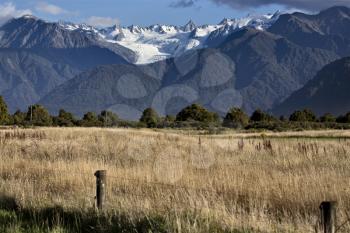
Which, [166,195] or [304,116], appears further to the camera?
[304,116]

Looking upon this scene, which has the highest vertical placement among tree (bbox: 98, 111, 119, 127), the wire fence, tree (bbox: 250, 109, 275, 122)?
tree (bbox: 250, 109, 275, 122)

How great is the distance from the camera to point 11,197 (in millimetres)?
12555

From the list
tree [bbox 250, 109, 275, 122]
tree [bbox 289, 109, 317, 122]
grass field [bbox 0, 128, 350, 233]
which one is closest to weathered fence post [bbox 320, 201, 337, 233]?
grass field [bbox 0, 128, 350, 233]

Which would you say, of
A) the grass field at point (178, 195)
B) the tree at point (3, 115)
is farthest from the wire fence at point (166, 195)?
the tree at point (3, 115)

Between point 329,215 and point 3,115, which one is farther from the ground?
point 3,115

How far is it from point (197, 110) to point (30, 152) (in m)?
103

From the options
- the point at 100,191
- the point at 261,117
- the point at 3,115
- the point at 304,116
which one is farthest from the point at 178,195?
the point at 304,116

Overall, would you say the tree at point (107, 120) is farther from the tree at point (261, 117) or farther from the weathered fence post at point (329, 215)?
the weathered fence post at point (329, 215)

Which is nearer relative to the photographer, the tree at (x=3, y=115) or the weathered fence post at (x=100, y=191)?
the weathered fence post at (x=100, y=191)

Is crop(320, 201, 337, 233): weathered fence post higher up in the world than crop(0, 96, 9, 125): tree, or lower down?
lower down

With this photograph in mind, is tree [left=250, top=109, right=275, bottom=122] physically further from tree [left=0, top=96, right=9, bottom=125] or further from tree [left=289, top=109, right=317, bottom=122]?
tree [left=0, top=96, right=9, bottom=125]

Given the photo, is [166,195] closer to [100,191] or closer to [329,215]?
[100,191]

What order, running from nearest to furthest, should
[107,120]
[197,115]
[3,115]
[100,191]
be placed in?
[100,191]
[107,120]
[3,115]
[197,115]

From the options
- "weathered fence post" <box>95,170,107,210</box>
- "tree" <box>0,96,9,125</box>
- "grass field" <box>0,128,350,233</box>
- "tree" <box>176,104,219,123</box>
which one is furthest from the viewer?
"tree" <box>176,104,219,123</box>
